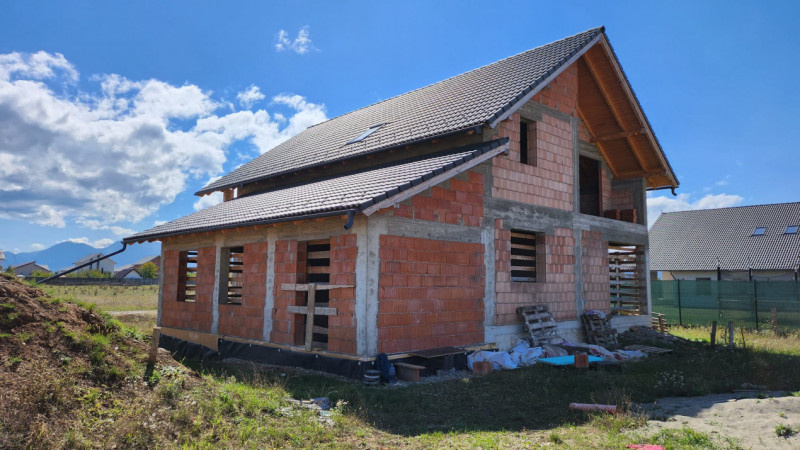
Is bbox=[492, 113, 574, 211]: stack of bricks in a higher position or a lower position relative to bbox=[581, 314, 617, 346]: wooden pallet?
higher

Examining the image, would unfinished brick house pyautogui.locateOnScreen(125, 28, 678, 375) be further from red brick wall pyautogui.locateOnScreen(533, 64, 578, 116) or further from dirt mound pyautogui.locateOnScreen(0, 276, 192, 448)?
dirt mound pyautogui.locateOnScreen(0, 276, 192, 448)

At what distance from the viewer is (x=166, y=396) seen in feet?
21.2

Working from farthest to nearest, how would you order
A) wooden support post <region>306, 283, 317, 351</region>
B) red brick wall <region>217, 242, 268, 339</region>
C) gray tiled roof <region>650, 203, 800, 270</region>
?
1. gray tiled roof <region>650, 203, 800, 270</region>
2. red brick wall <region>217, 242, 268, 339</region>
3. wooden support post <region>306, 283, 317, 351</region>

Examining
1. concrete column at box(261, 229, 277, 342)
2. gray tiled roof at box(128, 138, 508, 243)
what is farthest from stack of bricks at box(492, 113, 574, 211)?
concrete column at box(261, 229, 277, 342)

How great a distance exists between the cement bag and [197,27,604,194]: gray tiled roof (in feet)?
15.9

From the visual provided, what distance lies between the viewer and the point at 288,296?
11.2m

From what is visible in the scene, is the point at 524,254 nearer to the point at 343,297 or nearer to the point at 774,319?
the point at 343,297

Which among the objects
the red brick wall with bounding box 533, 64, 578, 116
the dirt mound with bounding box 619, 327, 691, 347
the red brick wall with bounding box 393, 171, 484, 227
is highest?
the red brick wall with bounding box 533, 64, 578, 116

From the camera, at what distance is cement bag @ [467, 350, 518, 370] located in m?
11.0

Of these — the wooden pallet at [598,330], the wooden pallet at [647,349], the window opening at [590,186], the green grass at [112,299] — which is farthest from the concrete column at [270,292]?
the window opening at [590,186]

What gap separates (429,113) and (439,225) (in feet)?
15.0

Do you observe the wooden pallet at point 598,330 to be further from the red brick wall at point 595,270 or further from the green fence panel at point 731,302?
the green fence panel at point 731,302

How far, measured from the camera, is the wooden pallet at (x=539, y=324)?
1247cm

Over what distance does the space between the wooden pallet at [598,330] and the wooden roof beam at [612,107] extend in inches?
219
